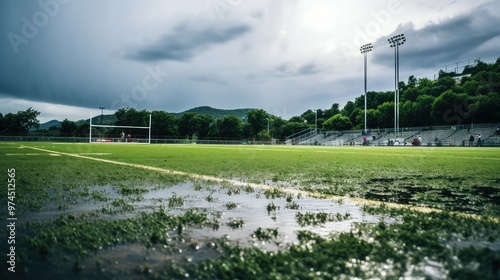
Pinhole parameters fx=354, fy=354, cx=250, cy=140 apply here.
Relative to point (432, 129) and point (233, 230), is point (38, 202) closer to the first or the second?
point (233, 230)

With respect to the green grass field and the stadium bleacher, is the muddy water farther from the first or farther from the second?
the stadium bleacher

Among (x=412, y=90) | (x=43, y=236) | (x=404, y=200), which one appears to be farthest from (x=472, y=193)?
(x=412, y=90)

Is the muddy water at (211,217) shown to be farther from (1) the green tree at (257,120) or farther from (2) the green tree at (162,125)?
(1) the green tree at (257,120)

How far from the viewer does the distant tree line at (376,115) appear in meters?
65.7

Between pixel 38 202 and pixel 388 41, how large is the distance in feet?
210

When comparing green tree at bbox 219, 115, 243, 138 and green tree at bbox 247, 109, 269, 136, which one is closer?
green tree at bbox 219, 115, 243, 138

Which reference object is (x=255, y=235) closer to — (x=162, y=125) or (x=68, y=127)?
(x=162, y=125)

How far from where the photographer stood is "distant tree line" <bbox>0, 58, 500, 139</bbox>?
65.7 meters

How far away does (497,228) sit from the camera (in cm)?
258

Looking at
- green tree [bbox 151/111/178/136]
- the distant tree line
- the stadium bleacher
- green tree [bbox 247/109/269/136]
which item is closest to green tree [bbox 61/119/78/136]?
the distant tree line

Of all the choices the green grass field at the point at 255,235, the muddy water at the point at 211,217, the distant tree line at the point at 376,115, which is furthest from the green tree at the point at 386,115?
the muddy water at the point at 211,217

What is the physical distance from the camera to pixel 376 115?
86625 millimetres

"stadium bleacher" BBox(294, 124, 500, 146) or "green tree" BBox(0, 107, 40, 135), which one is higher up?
"green tree" BBox(0, 107, 40, 135)

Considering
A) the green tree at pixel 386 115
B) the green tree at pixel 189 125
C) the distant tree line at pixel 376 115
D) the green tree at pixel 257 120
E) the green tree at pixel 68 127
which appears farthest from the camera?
the green tree at pixel 257 120
